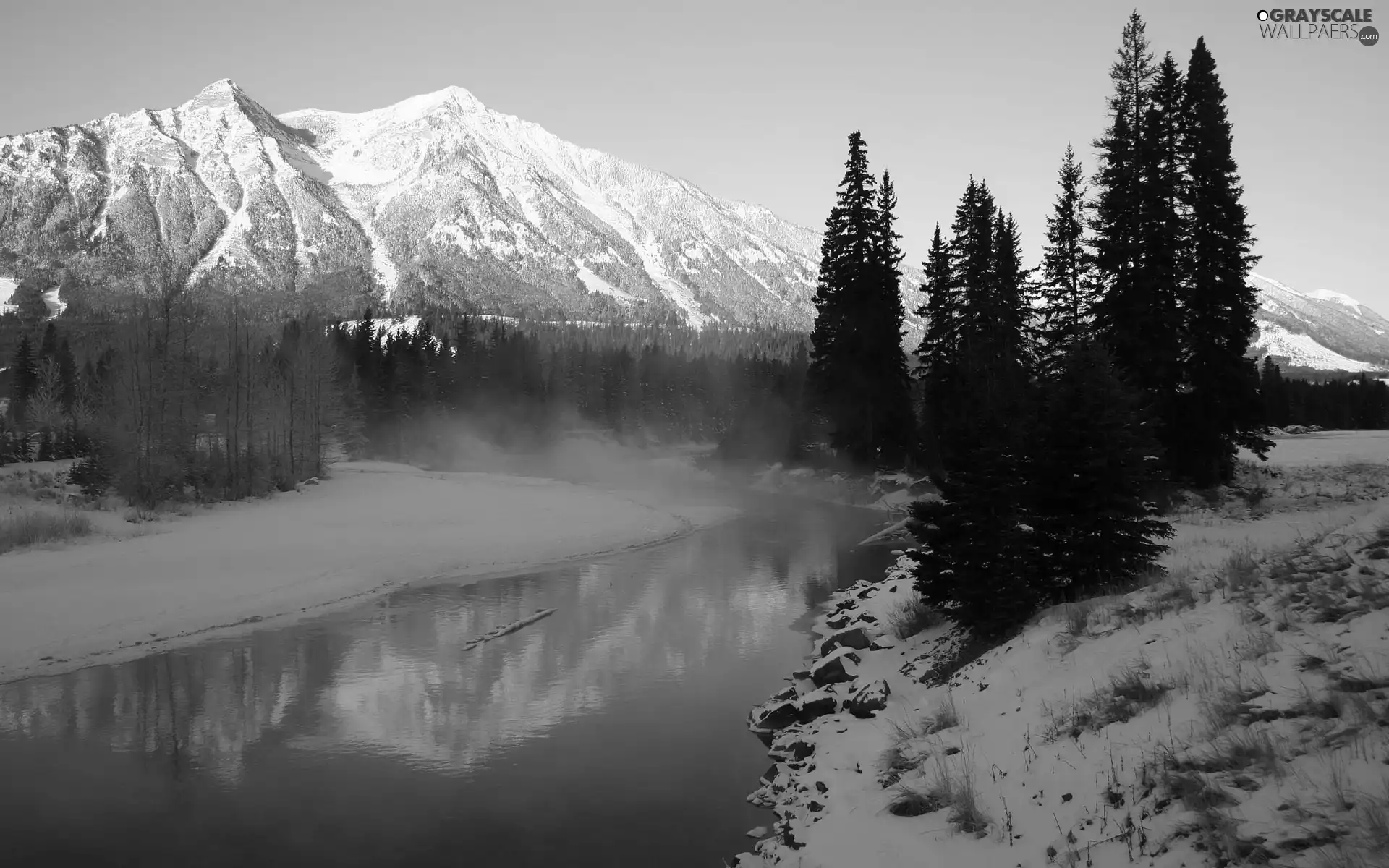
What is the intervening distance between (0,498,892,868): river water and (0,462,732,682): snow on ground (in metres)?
1.87

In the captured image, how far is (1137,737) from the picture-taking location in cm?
845

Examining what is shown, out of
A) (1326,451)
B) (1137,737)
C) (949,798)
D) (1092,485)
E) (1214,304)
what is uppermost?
(1214,304)

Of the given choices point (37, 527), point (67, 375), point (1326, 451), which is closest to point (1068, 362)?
point (37, 527)

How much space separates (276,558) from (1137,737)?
27712mm

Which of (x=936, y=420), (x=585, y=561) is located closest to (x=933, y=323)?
(x=936, y=420)

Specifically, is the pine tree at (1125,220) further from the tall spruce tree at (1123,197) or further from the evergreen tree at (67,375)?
the evergreen tree at (67,375)

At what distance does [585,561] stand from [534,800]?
20.2m

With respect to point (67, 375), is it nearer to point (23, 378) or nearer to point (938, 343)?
point (23, 378)

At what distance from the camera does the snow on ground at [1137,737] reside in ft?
21.6

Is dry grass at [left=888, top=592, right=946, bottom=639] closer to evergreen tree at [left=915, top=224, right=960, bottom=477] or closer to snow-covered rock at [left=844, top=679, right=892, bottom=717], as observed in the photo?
snow-covered rock at [left=844, top=679, right=892, bottom=717]

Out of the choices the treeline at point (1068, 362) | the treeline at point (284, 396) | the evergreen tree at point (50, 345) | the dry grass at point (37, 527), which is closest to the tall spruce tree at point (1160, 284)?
the treeline at point (1068, 362)

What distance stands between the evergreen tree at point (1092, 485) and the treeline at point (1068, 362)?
0.04 m

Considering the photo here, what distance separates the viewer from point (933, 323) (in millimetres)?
51062

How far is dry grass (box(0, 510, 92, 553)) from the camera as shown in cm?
2702
